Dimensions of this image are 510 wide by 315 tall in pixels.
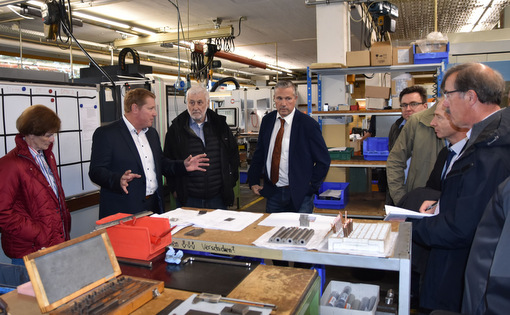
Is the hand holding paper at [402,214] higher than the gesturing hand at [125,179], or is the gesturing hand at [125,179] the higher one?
the gesturing hand at [125,179]

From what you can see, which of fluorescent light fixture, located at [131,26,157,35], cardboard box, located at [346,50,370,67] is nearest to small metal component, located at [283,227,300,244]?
cardboard box, located at [346,50,370,67]

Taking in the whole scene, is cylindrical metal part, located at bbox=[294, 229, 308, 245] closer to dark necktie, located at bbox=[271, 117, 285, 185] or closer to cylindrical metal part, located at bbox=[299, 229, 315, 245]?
cylindrical metal part, located at bbox=[299, 229, 315, 245]

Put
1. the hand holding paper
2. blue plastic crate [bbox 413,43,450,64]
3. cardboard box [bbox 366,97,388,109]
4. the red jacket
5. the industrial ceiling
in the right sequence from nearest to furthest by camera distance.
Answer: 1. the hand holding paper
2. the red jacket
3. blue plastic crate [bbox 413,43,450,64]
4. cardboard box [bbox 366,97,388,109]
5. the industrial ceiling

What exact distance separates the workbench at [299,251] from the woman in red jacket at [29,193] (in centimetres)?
96

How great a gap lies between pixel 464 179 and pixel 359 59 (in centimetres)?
251

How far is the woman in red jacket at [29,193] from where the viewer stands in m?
2.09

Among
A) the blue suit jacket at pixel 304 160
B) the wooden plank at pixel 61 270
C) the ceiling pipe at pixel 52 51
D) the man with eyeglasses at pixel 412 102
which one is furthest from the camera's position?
the ceiling pipe at pixel 52 51

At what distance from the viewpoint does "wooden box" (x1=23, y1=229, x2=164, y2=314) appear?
108 cm

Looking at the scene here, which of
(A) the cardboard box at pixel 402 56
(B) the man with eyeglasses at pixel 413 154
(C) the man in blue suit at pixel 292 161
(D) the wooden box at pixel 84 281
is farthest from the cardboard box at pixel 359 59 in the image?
(D) the wooden box at pixel 84 281

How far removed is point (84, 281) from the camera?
1196 millimetres

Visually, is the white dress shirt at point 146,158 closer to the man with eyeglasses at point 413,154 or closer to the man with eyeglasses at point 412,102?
the man with eyeglasses at point 413,154

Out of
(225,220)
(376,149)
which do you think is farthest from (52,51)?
(225,220)

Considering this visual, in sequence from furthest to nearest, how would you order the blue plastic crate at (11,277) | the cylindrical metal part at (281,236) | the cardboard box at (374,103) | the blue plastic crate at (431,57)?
the cardboard box at (374,103)
the blue plastic crate at (431,57)
the cylindrical metal part at (281,236)
the blue plastic crate at (11,277)

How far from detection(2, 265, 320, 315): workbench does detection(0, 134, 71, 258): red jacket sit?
3.17ft
